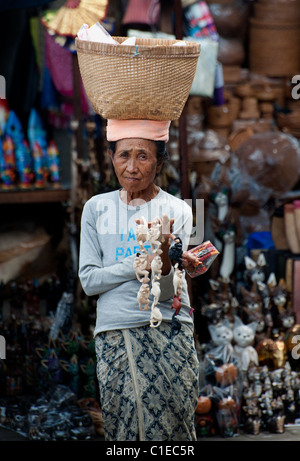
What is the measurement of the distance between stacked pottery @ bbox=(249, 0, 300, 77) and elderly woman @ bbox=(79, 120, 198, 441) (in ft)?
16.3

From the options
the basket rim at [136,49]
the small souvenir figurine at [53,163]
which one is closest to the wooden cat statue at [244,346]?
the basket rim at [136,49]

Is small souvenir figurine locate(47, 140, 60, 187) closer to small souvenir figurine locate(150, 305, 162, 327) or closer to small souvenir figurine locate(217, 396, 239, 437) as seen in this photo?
small souvenir figurine locate(217, 396, 239, 437)

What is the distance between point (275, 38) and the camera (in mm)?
7590

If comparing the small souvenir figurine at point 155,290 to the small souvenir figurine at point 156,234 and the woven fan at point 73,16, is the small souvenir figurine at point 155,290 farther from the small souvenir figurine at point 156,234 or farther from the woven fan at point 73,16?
the woven fan at point 73,16

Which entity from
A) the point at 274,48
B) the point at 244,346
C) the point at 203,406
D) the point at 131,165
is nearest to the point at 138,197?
the point at 131,165

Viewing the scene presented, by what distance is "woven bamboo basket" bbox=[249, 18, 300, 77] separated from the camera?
7578 millimetres

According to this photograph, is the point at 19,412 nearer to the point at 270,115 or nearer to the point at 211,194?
the point at 211,194

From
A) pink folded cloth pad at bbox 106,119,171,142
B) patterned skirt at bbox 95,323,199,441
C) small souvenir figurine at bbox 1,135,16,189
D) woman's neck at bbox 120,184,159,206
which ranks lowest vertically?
patterned skirt at bbox 95,323,199,441

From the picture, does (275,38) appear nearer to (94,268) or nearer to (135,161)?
(135,161)

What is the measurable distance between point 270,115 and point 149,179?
5013 mm

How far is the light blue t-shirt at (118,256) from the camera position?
2.96 metres

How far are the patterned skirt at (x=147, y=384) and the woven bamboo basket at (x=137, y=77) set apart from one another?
0.90 m

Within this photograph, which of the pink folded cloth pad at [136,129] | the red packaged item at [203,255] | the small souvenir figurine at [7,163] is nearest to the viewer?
the red packaged item at [203,255]

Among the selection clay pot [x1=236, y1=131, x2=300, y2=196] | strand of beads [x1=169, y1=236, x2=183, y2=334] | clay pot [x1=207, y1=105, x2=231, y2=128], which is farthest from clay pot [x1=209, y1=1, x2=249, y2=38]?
strand of beads [x1=169, y1=236, x2=183, y2=334]
